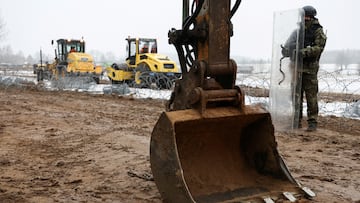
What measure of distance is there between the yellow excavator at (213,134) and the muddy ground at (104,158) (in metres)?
0.56

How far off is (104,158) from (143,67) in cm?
1254

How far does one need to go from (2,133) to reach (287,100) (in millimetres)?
5337

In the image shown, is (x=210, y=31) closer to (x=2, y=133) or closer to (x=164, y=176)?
(x=164, y=176)

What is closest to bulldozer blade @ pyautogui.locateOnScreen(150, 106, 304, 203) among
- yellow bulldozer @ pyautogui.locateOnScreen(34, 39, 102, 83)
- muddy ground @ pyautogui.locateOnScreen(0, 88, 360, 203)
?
muddy ground @ pyautogui.locateOnScreen(0, 88, 360, 203)

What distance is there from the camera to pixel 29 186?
4.18 m

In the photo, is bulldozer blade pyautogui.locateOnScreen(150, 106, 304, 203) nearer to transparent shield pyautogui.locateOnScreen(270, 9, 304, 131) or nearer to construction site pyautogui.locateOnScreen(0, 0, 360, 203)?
construction site pyautogui.locateOnScreen(0, 0, 360, 203)

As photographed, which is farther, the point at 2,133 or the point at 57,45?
the point at 57,45

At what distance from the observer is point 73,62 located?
68.3 feet

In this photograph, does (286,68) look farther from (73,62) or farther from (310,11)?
(73,62)

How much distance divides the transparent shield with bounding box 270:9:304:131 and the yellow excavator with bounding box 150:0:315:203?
3.78 metres

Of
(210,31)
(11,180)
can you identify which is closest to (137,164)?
(11,180)

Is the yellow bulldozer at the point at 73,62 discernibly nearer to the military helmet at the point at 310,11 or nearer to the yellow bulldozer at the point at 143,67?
the yellow bulldozer at the point at 143,67

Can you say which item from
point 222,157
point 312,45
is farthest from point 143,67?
point 222,157

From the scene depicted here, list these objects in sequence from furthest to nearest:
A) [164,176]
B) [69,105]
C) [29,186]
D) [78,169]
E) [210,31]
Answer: [69,105], [78,169], [29,186], [210,31], [164,176]
